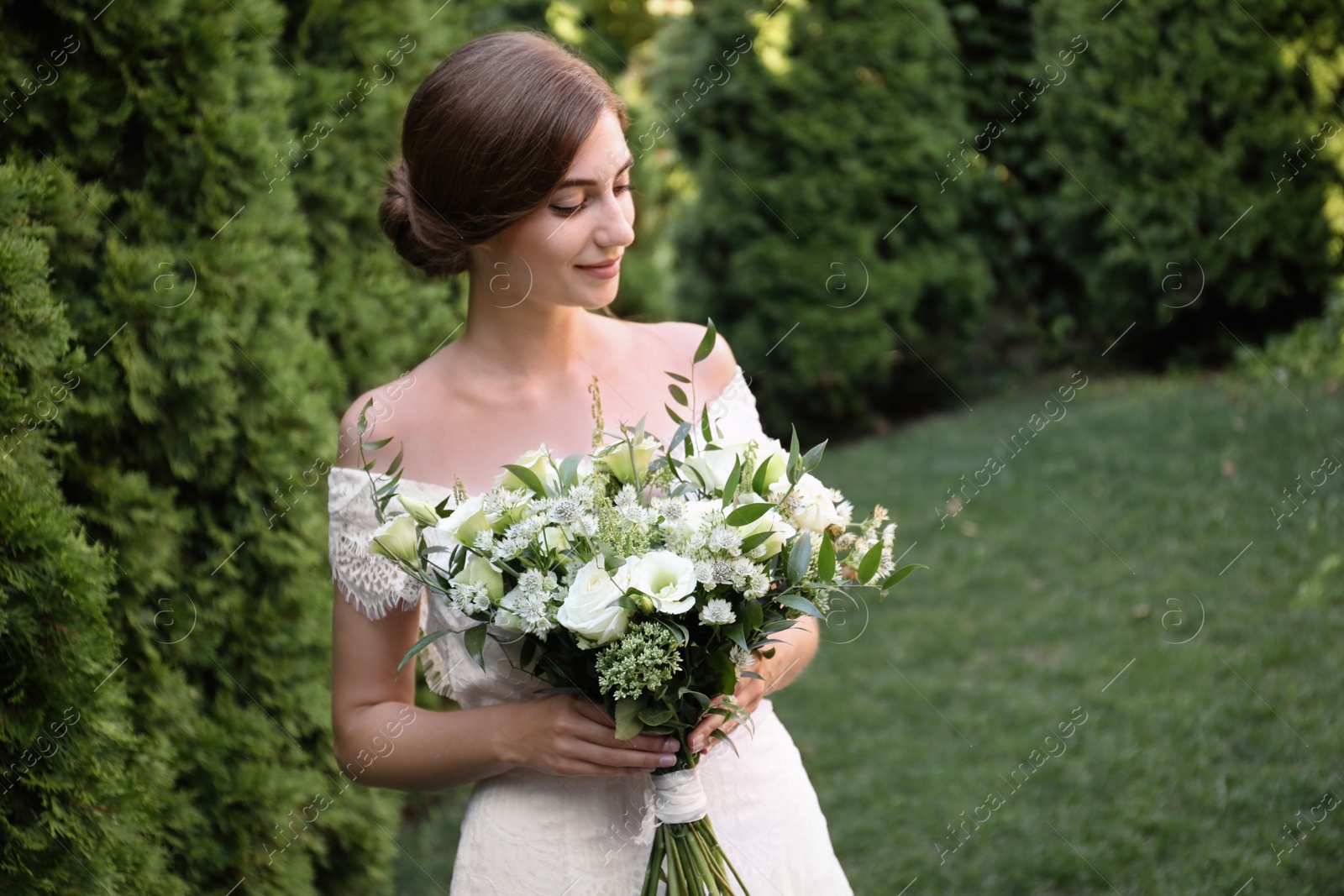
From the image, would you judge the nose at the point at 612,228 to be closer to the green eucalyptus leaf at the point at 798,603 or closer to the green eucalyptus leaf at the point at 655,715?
the green eucalyptus leaf at the point at 798,603

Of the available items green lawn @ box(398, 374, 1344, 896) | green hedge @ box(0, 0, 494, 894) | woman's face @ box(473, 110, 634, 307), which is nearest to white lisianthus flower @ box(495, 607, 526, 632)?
woman's face @ box(473, 110, 634, 307)

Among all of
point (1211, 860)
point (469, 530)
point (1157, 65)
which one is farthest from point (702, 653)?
point (1157, 65)

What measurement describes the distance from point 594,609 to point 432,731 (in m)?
0.63

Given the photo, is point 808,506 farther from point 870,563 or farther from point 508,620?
point 508,620

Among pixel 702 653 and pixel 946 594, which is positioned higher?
pixel 702 653

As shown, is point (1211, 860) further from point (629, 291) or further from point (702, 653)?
point (629, 291)

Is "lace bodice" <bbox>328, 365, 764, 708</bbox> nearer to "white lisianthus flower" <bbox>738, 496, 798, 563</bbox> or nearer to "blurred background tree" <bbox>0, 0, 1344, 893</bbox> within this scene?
"white lisianthus flower" <bbox>738, 496, 798, 563</bbox>

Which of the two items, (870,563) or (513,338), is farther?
(513,338)

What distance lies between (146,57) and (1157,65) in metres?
6.82

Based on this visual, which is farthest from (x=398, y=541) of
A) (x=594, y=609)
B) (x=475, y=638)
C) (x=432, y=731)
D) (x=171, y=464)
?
(x=171, y=464)

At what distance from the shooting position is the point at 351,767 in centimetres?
209

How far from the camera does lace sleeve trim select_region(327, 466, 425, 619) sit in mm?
2062

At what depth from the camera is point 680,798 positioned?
1.79 m

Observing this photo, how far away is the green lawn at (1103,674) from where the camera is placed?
384 cm
